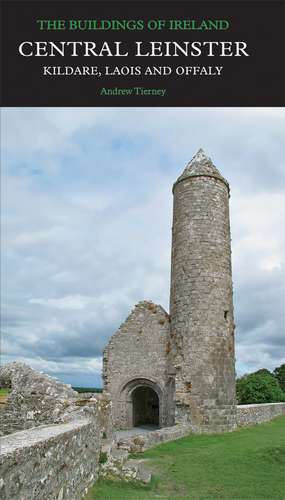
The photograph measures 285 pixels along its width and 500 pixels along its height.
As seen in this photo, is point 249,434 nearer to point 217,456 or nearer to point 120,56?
point 217,456

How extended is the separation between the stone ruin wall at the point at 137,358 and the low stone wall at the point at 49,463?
40.0 ft

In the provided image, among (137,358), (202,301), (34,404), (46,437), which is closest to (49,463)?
(46,437)

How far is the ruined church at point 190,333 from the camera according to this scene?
17.8 meters

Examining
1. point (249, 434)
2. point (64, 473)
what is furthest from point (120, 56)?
point (249, 434)

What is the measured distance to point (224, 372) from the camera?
18.4 meters

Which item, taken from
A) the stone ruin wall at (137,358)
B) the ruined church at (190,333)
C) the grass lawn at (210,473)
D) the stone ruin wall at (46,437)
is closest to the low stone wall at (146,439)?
the grass lawn at (210,473)

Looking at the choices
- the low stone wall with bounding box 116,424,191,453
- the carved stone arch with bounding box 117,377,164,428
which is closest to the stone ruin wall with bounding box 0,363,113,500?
the low stone wall with bounding box 116,424,191,453

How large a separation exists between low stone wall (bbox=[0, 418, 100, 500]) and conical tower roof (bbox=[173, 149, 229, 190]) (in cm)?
1442

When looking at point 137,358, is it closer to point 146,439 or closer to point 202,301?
point 202,301

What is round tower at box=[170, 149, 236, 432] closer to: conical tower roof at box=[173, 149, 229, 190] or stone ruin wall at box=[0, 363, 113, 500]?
conical tower roof at box=[173, 149, 229, 190]

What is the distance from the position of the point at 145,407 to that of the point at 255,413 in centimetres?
583

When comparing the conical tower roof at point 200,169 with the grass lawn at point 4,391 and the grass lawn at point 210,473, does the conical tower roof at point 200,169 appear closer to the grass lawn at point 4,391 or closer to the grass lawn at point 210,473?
the grass lawn at point 210,473

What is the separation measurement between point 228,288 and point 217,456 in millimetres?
8678

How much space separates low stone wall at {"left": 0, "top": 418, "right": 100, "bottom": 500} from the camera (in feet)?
13.1
